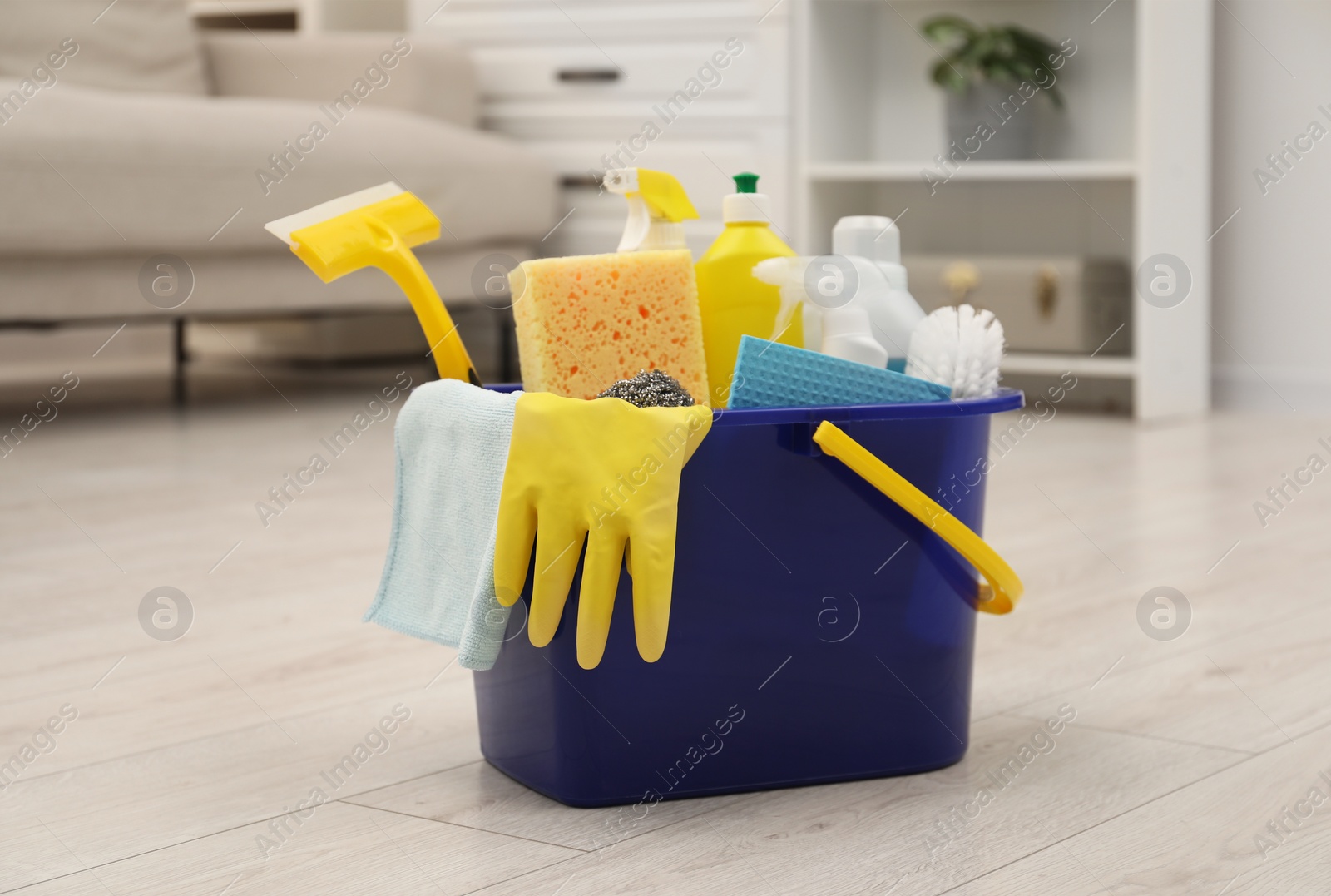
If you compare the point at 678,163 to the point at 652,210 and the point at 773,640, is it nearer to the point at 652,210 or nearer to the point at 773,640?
the point at 652,210

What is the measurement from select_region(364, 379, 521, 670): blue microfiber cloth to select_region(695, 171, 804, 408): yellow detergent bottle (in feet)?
0.49

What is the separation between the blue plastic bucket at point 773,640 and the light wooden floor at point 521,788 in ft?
0.07

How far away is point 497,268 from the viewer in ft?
8.01

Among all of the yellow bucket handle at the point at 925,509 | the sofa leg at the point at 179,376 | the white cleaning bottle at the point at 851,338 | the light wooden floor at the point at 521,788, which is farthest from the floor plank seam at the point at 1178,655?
the sofa leg at the point at 179,376

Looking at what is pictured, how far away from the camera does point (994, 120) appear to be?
229 centimetres

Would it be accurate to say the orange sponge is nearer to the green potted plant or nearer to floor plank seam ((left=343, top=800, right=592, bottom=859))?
floor plank seam ((left=343, top=800, right=592, bottom=859))

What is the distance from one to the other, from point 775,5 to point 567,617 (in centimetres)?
189

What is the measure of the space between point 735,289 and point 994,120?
1.65 metres

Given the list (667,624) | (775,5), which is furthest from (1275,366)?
(667,624)

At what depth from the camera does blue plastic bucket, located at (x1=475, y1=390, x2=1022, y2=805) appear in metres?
Answer: 0.66

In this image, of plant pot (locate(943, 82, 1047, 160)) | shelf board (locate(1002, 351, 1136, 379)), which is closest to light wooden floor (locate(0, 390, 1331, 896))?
shelf board (locate(1002, 351, 1136, 379))

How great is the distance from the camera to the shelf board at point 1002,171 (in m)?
2.13

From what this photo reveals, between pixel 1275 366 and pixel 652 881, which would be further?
pixel 1275 366

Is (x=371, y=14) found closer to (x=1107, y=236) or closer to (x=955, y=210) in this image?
(x=955, y=210)
